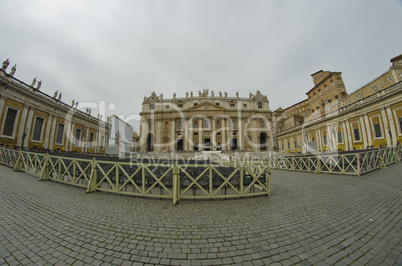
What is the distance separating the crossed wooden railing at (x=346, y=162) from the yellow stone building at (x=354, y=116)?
4901 millimetres

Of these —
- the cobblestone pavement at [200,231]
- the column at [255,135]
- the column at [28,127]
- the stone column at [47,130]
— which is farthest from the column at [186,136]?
the cobblestone pavement at [200,231]

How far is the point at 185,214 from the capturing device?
11.6 feet

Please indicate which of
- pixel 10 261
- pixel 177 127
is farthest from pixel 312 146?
pixel 177 127

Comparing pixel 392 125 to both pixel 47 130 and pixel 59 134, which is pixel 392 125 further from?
pixel 59 134

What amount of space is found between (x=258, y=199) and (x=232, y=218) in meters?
1.76

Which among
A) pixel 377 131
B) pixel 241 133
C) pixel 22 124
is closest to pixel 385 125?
pixel 377 131

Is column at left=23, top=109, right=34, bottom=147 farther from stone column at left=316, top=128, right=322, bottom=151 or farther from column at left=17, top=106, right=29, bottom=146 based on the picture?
stone column at left=316, top=128, right=322, bottom=151

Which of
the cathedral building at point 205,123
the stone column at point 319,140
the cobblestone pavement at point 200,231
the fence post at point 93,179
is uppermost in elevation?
the cathedral building at point 205,123

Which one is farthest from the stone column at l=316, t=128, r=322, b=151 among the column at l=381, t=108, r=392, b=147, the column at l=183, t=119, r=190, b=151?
the column at l=183, t=119, r=190, b=151

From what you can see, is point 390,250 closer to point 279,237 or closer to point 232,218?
point 279,237

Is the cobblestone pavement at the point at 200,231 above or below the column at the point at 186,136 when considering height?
below

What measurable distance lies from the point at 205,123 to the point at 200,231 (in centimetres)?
3702

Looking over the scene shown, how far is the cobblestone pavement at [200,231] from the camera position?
2055 millimetres

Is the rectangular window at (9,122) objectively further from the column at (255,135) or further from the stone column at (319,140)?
the stone column at (319,140)
